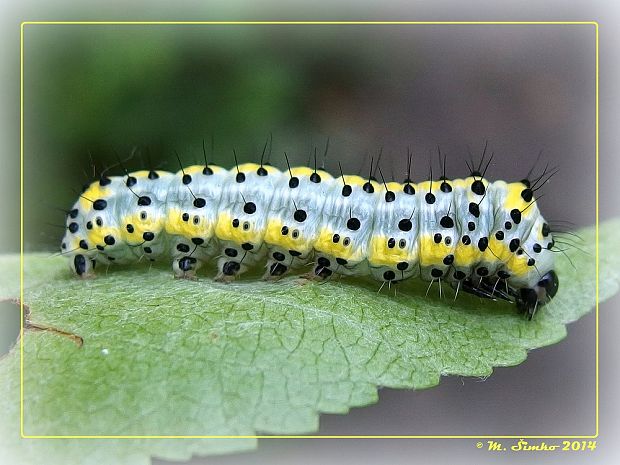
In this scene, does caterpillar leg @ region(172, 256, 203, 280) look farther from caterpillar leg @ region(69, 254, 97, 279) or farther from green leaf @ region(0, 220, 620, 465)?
caterpillar leg @ region(69, 254, 97, 279)

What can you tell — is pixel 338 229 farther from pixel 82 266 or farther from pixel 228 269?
pixel 82 266

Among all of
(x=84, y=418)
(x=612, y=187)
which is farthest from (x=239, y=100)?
(x=84, y=418)

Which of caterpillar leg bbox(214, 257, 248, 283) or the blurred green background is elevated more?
the blurred green background

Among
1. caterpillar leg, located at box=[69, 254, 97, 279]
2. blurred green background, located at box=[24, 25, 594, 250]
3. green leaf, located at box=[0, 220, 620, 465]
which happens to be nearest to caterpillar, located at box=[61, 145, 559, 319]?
caterpillar leg, located at box=[69, 254, 97, 279]

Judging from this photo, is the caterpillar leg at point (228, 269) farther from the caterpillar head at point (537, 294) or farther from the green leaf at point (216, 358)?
the caterpillar head at point (537, 294)

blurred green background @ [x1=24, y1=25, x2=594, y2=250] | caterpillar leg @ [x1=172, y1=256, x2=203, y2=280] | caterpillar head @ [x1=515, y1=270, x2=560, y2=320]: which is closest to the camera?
caterpillar head @ [x1=515, y1=270, x2=560, y2=320]

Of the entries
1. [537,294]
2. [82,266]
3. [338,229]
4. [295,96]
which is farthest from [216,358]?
[295,96]

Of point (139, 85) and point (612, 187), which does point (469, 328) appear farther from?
point (139, 85)

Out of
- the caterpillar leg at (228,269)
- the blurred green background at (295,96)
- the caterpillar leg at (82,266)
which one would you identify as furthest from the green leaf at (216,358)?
the blurred green background at (295,96)

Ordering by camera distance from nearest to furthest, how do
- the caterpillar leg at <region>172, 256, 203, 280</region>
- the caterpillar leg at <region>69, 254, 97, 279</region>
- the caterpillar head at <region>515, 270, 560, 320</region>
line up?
the caterpillar head at <region>515, 270, 560, 320</region>, the caterpillar leg at <region>172, 256, 203, 280</region>, the caterpillar leg at <region>69, 254, 97, 279</region>
